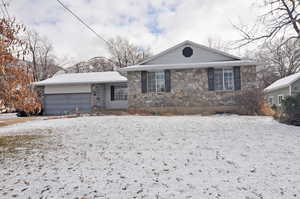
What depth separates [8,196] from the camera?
9.82ft

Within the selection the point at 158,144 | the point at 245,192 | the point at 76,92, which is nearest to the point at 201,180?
the point at 245,192

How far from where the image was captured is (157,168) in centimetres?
384

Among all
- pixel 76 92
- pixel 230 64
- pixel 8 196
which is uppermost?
pixel 230 64

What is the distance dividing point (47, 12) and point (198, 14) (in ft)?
29.8

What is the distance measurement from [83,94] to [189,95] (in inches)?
346

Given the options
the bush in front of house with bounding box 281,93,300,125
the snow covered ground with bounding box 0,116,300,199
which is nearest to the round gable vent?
the bush in front of house with bounding box 281,93,300,125

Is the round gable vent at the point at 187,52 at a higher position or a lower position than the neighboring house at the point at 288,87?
higher

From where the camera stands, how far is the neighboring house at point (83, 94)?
17594mm

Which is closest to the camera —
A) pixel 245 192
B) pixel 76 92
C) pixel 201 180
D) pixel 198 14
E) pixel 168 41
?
pixel 245 192

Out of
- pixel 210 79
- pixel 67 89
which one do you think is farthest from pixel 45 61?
pixel 210 79

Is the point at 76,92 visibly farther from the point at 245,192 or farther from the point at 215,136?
the point at 245,192

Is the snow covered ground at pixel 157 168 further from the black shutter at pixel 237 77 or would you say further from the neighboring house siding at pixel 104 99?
the neighboring house siding at pixel 104 99

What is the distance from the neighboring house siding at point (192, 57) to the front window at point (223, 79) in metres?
1.04

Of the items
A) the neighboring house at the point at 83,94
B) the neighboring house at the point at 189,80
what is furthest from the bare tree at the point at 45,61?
the neighboring house at the point at 189,80
